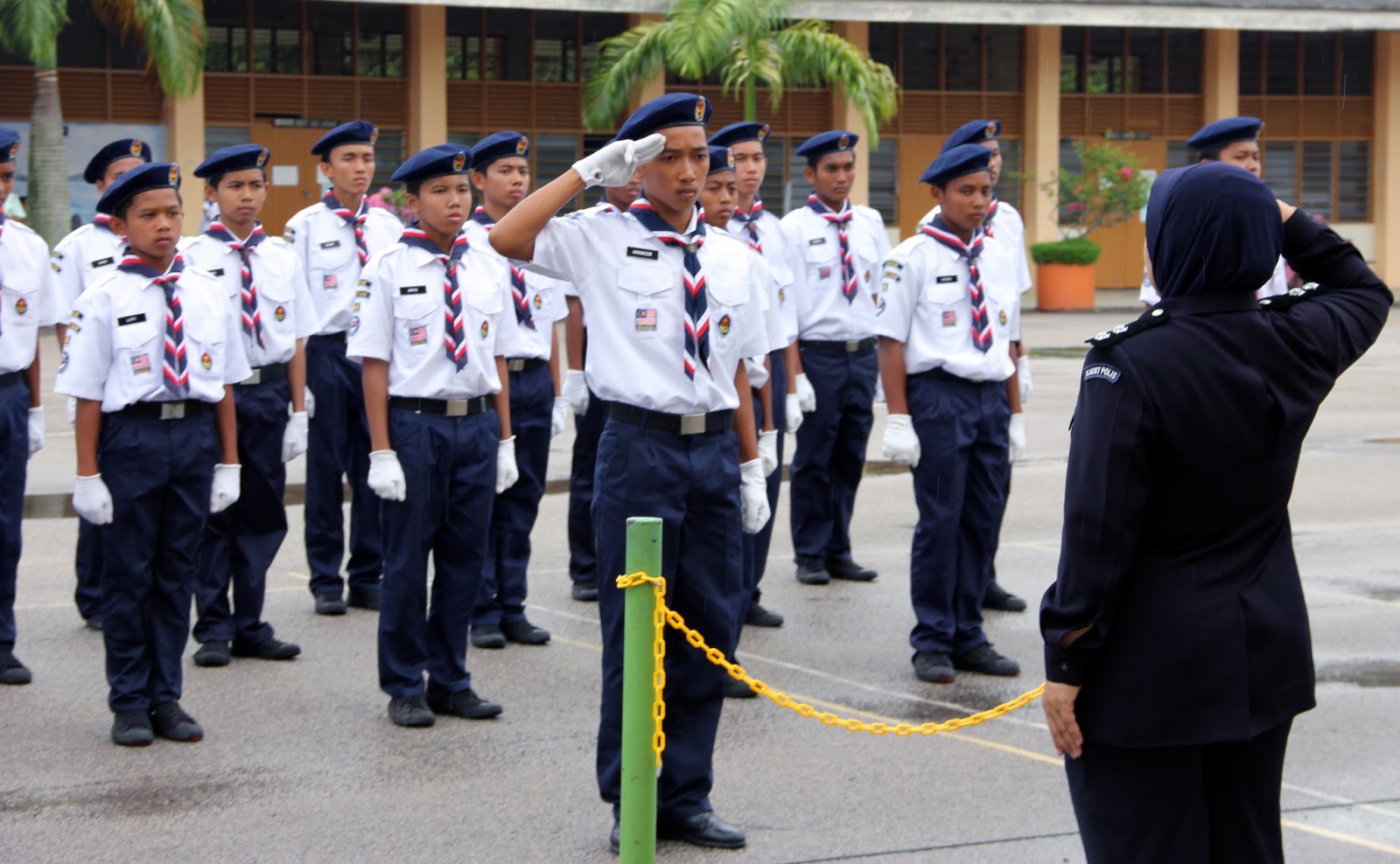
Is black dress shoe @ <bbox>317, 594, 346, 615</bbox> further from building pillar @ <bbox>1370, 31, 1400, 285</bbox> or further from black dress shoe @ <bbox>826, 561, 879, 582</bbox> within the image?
building pillar @ <bbox>1370, 31, 1400, 285</bbox>

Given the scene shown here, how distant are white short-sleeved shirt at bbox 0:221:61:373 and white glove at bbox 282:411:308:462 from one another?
113 cm

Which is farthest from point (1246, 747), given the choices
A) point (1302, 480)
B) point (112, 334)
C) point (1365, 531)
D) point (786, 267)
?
point (1302, 480)

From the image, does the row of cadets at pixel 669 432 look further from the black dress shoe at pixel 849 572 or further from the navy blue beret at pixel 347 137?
the black dress shoe at pixel 849 572

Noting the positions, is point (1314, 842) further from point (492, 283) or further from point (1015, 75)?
point (1015, 75)

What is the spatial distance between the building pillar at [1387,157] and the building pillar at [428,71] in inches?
754

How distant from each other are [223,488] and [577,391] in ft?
7.41

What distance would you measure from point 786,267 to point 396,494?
3299 millimetres

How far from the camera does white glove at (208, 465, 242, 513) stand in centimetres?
682

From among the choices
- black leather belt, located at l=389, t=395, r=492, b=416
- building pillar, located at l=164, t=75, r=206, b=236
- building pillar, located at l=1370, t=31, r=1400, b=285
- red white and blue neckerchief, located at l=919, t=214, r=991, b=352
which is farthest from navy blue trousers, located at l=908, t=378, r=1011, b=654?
building pillar, located at l=1370, t=31, r=1400, b=285

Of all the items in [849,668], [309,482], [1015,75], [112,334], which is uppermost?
[1015,75]

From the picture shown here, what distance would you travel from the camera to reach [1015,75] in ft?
115

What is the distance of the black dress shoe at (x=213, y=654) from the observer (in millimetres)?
7777

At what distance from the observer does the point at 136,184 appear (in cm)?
659

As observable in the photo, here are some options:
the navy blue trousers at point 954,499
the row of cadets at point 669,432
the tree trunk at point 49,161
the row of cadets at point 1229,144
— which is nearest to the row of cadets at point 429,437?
the row of cadets at point 669,432
